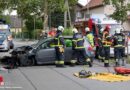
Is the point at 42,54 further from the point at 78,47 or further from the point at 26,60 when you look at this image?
the point at 78,47

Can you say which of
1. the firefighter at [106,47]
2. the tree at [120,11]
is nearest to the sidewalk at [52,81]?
the firefighter at [106,47]

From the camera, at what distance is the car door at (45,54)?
22.7m

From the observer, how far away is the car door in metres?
22.7

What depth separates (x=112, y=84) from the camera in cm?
1562

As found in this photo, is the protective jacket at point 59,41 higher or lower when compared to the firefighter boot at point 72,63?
higher

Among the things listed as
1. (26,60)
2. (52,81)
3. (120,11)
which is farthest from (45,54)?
(120,11)

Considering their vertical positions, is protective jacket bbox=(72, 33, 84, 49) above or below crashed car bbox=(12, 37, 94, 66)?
above

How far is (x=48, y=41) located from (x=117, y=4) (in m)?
9.44

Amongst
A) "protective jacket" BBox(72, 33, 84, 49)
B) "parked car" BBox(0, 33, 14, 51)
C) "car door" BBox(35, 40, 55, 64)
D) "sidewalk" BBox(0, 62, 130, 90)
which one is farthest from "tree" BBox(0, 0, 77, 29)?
"sidewalk" BBox(0, 62, 130, 90)

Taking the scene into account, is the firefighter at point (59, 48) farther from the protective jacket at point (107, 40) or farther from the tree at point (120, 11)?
the tree at point (120, 11)

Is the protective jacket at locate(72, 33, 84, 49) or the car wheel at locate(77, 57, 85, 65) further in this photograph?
the car wheel at locate(77, 57, 85, 65)

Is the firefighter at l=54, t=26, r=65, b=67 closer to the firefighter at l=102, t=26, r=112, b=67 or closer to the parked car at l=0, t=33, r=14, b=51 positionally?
the firefighter at l=102, t=26, r=112, b=67

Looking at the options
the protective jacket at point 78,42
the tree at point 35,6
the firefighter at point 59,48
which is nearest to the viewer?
the firefighter at point 59,48

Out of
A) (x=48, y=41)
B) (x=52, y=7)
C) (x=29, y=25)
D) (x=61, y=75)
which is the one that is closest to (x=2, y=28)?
(x=52, y=7)
